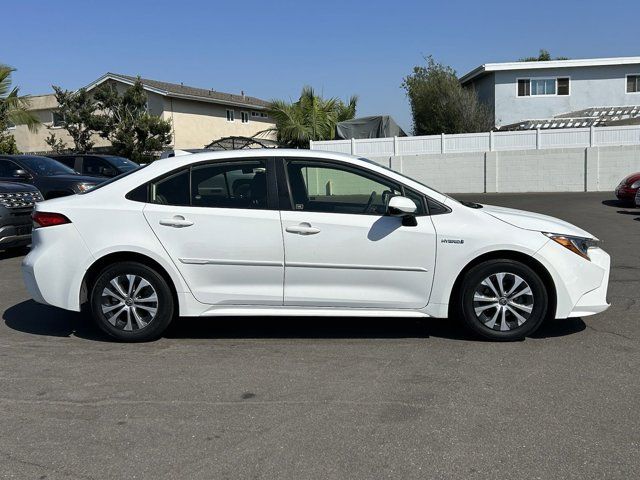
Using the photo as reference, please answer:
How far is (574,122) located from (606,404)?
91.8 ft

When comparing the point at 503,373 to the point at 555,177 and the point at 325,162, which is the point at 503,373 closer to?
the point at 325,162

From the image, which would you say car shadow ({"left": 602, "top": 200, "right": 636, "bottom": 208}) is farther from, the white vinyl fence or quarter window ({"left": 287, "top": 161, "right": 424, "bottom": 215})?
quarter window ({"left": 287, "top": 161, "right": 424, "bottom": 215})

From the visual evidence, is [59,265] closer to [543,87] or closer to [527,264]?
[527,264]

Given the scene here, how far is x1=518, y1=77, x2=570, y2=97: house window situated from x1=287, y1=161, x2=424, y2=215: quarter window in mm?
28759

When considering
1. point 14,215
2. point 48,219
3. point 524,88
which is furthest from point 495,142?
point 48,219

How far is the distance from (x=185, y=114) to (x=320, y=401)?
30.8 metres

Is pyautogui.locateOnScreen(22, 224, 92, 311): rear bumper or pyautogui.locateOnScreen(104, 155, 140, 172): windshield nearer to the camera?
pyautogui.locateOnScreen(22, 224, 92, 311): rear bumper

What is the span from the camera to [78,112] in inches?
1129

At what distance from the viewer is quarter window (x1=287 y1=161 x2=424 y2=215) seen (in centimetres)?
524

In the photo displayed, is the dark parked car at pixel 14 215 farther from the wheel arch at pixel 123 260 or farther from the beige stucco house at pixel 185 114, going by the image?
the beige stucco house at pixel 185 114

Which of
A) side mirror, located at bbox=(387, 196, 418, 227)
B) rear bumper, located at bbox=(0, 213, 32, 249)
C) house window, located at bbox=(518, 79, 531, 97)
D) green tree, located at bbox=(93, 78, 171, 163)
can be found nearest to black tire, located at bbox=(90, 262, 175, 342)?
side mirror, located at bbox=(387, 196, 418, 227)

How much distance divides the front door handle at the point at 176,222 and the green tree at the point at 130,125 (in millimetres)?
23206

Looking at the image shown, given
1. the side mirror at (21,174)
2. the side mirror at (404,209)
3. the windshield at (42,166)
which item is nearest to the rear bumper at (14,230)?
the side mirror at (21,174)

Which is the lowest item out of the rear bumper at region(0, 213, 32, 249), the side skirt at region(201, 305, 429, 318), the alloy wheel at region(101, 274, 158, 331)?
the side skirt at region(201, 305, 429, 318)
